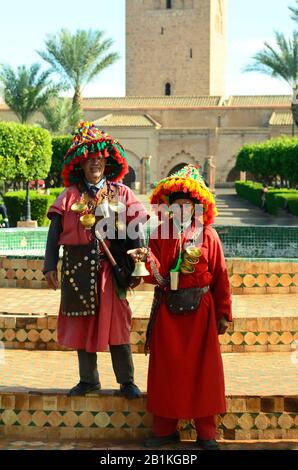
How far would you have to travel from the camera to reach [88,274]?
4984 millimetres

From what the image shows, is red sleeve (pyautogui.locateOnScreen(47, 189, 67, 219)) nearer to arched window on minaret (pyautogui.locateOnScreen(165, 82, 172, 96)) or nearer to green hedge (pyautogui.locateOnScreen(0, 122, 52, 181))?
green hedge (pyautogui.locateOnScreen(0, 122, 52, 181))

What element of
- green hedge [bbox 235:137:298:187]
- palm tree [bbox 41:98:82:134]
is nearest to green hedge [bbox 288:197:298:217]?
green hedge [bbox 235:137:298:187]

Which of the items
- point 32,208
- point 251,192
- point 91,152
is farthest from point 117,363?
point 251,192

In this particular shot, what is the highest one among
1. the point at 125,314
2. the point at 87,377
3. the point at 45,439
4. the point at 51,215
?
the point at 51,215

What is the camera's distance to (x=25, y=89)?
3653 cm

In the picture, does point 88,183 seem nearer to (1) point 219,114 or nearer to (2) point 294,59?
(2) point 294,59

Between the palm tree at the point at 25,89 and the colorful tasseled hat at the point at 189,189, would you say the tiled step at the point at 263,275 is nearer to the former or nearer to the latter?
the colorful tasseled hat at the point at 189,189

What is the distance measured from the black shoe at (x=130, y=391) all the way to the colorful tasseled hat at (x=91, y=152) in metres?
1.07

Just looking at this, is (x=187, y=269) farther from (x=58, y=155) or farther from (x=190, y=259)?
(x=58, y=155)

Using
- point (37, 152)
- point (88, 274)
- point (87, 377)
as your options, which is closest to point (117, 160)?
point (88, 274)

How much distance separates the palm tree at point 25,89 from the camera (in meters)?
35.9

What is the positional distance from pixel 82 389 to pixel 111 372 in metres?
0.68

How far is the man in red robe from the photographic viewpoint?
478cm

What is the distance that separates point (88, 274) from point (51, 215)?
37 cm
